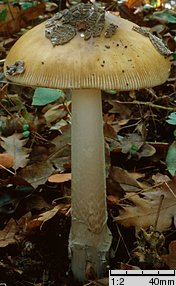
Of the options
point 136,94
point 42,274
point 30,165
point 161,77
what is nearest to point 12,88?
point 136,94

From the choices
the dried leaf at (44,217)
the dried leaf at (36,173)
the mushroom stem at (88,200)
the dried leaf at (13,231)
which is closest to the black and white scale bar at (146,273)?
the mushroom stem at (88,200)

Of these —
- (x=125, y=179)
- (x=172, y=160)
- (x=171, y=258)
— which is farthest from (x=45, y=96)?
(x=171, y=258)

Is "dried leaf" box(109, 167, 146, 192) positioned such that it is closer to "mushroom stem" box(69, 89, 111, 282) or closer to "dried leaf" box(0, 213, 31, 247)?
"mushroom stem" box(69, 89, 111, 282)

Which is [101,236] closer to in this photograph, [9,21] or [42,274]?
[42,274]

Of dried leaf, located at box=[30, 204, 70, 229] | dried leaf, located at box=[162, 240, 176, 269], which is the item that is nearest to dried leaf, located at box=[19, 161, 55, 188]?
dried leaf, located at box=[30, 204, 70, 229]

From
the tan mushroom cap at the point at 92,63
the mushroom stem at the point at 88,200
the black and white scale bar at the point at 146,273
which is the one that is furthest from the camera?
the mushroom stem at the point at 88,200

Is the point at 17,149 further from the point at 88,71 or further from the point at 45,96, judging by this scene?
the point at 88,71

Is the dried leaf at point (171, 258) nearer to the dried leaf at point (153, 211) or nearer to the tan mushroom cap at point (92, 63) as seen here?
the dried leaf at point (153, 211)

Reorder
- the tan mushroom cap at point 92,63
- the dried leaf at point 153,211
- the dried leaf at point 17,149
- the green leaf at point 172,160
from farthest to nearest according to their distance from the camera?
the dried leaf at point 17,149 < the green leaf at point 172,160 < the dried leaf at point 153,211 < the tan mushroom cap at point 92,63

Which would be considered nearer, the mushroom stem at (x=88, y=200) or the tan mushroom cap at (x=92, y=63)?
the tan mushroom cap at (x=92, y=63)
